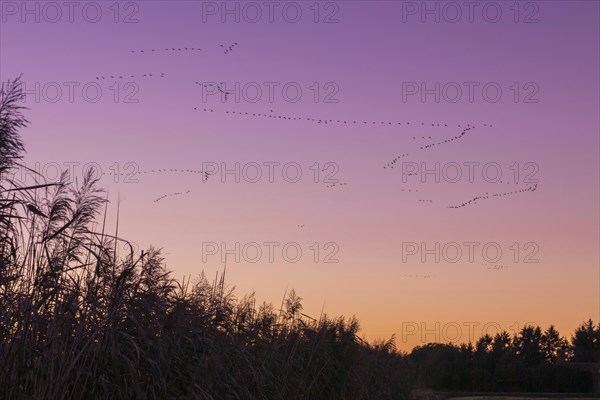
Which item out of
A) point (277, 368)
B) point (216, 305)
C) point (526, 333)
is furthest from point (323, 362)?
point (526, 333)

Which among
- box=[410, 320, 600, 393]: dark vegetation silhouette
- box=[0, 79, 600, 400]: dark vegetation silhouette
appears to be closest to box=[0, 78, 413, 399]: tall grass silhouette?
box=[0, 79, 600, 400]: dark vegetation silhouette

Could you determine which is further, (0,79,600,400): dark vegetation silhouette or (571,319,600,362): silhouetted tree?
(571,319,600,362): silhouetted tree

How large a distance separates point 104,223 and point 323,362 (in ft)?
29.9

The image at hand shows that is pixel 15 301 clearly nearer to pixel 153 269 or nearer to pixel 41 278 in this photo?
pixel 41 278

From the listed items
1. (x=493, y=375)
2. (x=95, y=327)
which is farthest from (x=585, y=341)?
(x=95, y=327)

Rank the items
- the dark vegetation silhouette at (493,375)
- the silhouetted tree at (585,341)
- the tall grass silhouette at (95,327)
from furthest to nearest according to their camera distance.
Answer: the silhouetted tree at (585,341) → the dark vegetation silhouette at (493,375) → the tall grass silhouette at (95,327)

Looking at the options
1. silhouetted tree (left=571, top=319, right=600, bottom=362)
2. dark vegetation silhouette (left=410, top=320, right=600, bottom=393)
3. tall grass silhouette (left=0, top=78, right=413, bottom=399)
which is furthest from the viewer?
silhouetted tree (left=571, top=319, right=600, bottom=362)

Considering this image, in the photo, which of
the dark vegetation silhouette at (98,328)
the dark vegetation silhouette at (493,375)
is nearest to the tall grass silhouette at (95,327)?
the dark vegetation silhouette at (98,328)

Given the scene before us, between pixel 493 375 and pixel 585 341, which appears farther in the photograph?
pixel 585 341

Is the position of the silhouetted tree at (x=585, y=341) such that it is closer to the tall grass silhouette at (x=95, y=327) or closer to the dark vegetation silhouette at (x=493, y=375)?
the dark vegetation silhouette at (x=493, y=375)

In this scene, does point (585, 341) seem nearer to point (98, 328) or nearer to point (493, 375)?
point (493, 375)

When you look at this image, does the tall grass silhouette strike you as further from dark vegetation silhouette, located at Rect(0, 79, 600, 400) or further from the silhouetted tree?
the silhouetted tree

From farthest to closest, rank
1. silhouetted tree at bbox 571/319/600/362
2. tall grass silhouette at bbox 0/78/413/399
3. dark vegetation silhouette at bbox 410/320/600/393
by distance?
1. silhouetted tree at bbox 571/319/600/362
2. dark vegetation silhouette at bbox 410/320/600/393
3. tall grass silhouette at bbox 0/78/413/399

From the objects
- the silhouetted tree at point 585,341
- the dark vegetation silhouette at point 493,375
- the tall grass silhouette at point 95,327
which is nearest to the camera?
the tall grass silhouette at point 95,327
